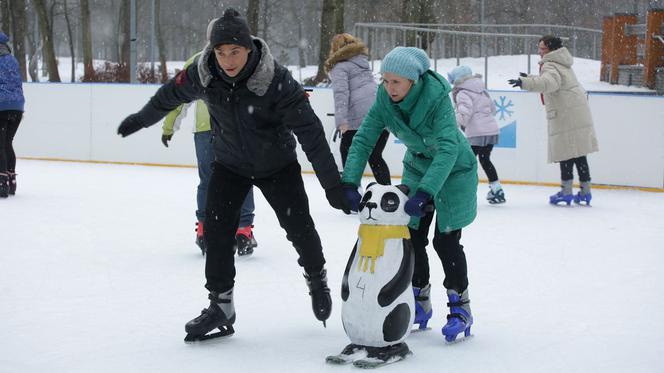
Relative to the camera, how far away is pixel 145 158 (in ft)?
41.7

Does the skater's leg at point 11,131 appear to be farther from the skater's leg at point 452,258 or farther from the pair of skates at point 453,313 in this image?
the skater's leg at point 452,258

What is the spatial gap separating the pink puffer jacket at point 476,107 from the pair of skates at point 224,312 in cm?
472

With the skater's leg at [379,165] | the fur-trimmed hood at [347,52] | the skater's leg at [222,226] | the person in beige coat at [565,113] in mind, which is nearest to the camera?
the skater's leg at [222,226]

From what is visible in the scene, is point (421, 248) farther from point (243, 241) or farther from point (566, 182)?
point (566, 182)

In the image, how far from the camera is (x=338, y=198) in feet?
12.5

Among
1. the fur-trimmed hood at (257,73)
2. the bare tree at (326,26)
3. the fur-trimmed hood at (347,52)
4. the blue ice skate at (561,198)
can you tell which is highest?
the bare tree at (326,26)

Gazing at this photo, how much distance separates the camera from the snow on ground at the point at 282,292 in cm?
388

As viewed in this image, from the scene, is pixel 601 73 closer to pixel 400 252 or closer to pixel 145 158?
pixel 145 158

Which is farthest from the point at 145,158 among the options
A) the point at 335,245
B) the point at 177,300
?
the point at 177,300

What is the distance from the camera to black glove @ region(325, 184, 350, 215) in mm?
3795

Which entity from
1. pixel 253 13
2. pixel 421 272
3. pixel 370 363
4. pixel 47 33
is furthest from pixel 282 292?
pixel 47 33

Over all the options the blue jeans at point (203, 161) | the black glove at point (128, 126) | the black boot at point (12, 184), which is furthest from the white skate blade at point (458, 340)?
the black boot at point (12, 184)

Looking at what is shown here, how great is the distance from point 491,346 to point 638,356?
58 centimetres

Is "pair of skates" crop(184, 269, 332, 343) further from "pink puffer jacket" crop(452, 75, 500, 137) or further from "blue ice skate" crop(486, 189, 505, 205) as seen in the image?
"blue ice skate" crop(486, 189, 505, 205)
